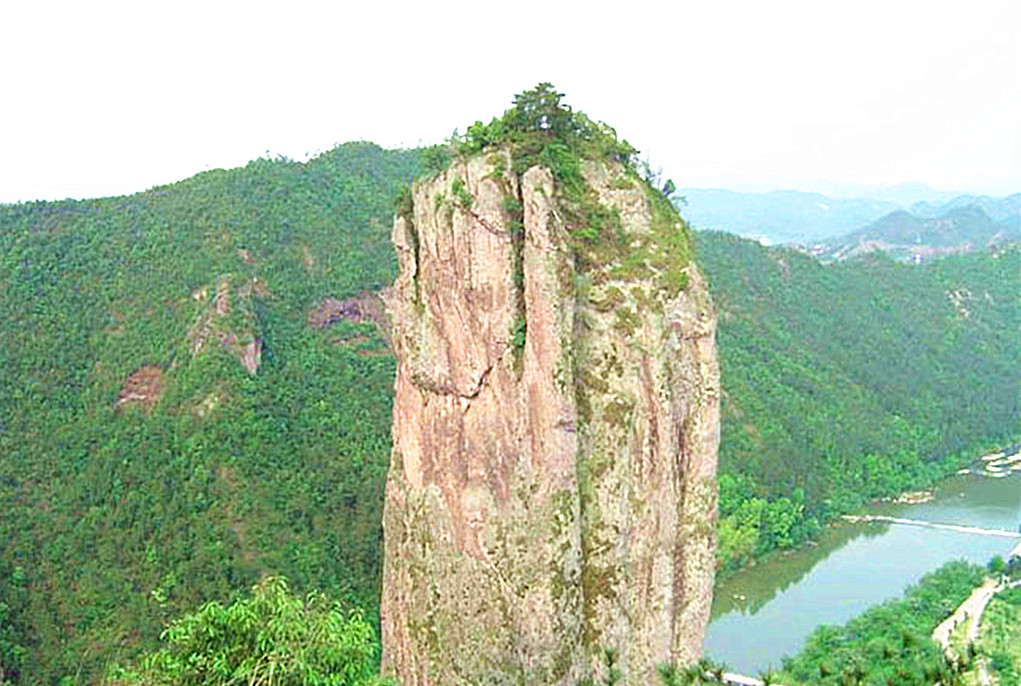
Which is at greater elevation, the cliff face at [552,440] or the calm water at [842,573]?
the cliff face at [552,440]

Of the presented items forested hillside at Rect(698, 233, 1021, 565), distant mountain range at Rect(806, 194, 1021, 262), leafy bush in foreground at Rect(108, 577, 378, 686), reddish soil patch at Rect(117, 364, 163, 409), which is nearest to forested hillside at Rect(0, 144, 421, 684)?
reddish soil patch at Rect(117, 364, 163, 409)

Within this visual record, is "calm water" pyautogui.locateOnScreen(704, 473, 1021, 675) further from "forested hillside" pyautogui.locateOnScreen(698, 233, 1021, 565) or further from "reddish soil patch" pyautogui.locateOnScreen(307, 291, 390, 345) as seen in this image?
"reddish soil patch" pyautogui.locateOnScreen(307, 291, 390, 345)

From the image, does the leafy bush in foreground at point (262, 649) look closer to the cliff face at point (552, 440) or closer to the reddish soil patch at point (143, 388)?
the cliff face at point (552, 440)

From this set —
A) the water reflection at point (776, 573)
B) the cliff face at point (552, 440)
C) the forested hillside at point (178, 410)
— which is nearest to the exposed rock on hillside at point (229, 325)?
the forested hillside at point (178, 410)

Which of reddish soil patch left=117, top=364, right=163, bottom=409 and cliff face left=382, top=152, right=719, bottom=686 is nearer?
cliff face left=382, top=152, right=719, bottom=686

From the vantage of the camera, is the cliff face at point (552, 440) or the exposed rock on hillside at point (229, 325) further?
the exposed rock on hillside at point (229, 325)
